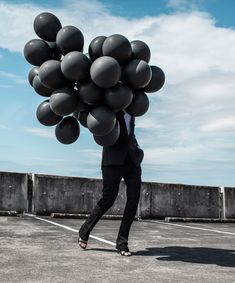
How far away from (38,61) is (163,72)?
1.36 metres

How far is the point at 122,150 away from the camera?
15.8ft

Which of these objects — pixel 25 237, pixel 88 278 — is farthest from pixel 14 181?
pixel 88 278

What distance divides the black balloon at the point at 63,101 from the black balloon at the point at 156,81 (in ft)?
2.70

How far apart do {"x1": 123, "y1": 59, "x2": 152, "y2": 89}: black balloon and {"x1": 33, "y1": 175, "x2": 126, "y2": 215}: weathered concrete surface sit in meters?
6.22

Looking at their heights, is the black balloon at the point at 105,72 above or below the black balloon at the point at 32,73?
below

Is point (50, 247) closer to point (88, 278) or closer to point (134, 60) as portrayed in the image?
point (88, 278)

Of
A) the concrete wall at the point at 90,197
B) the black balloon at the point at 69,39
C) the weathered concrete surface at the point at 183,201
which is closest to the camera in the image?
the black balloon at the point at 69,39

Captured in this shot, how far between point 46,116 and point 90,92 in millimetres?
689

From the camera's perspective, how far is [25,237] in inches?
228

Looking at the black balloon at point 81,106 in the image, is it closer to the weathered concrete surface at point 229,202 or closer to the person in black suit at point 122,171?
the person in black suit at point 122,171

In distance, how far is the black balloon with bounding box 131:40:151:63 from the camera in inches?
183

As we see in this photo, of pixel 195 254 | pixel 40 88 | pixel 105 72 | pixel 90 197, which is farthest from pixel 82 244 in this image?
pixel 90 197

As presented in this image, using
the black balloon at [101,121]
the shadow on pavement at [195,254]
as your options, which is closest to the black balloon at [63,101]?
the black balloon at [101,121]

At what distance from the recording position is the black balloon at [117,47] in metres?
4.40
